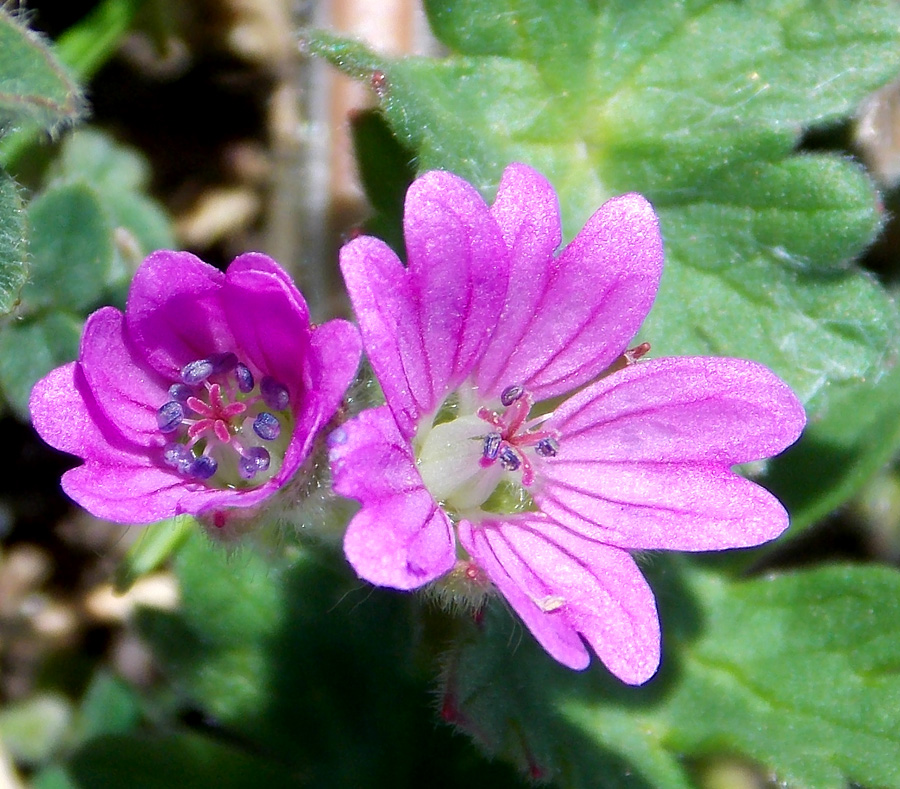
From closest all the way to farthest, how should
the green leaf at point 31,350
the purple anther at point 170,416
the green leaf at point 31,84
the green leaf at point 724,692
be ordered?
1. the green leaf at point 31,84
2. the purple anther at point 170,416
3. the green leaf at point 724,692
4. the green leaf at point 31,350

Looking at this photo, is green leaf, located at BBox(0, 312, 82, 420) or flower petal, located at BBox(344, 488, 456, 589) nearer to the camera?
flower petal, located at BBox(344, 488, 456, 589)

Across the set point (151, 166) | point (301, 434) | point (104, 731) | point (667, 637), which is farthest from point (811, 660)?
point (151, 166)

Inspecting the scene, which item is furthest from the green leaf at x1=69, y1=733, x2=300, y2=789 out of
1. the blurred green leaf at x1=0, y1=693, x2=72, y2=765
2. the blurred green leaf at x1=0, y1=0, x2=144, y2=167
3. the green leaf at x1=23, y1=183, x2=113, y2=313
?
the blurred green leaf at x1=0, y1=0, x2=144, y2=167

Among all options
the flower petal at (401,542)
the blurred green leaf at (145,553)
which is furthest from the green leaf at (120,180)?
the flower petal at (401,542)

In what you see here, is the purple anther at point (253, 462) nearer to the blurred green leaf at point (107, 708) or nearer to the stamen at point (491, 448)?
the stamen at point (491, 448)

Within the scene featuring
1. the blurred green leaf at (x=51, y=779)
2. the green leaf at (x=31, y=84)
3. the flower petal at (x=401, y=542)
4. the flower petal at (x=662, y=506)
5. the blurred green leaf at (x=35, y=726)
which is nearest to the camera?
the flower petal at (x=401, y=542)

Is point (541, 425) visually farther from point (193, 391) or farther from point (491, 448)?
point (193, 391)

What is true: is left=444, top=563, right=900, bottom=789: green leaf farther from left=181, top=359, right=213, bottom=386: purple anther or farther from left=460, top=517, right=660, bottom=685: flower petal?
left=181, top=359, right=213, bottom=386: purple anther
